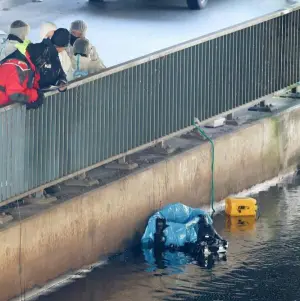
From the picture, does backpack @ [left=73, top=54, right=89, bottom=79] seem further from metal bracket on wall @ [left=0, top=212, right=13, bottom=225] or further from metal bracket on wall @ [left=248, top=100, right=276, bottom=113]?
metal bracket on wall @ [left=248, top=100, right=276, bottom=113]

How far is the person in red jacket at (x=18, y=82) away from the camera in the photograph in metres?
15.2

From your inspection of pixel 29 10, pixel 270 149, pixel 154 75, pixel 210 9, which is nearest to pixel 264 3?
pixel 210 9

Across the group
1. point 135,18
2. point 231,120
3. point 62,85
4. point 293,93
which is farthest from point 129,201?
point 135,18

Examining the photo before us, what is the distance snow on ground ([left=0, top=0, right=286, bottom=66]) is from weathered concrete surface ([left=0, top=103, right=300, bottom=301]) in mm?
2685

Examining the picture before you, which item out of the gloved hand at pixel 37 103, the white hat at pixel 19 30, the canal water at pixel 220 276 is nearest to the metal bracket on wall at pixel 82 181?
the canal water at pixel 220 276

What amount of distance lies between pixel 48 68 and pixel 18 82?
2.08 ft

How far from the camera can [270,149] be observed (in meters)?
20.3

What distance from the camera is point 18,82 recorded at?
50.1ft

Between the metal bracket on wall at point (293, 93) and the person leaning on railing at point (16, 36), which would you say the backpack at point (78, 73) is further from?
the metal bracket on wall at point (293, 93)

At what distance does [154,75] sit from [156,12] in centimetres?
943

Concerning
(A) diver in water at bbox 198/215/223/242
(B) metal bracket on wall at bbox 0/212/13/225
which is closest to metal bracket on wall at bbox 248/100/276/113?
(A) diver in water at bbox 198/215/223/242

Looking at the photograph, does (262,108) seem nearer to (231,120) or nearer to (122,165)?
(231,120)

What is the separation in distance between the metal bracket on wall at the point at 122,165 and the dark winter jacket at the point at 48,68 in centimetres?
177

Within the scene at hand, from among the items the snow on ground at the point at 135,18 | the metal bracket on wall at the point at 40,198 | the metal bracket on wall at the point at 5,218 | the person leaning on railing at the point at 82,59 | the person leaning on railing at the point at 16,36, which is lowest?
the snow on ground at the point at 135,18
